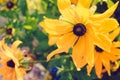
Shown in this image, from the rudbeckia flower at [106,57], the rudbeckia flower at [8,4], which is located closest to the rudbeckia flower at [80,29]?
the rudbeckia flower at [106,57]

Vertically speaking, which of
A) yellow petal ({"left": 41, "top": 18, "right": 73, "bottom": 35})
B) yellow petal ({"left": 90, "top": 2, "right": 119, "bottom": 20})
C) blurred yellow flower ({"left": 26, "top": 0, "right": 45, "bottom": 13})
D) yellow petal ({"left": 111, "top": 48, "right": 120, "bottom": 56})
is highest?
yellow petal ({"left": 90, "top": 2, "right": 119, "bottom": 20})

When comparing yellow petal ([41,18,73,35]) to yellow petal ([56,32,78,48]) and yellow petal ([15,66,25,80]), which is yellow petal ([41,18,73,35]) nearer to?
yellow petal ([56,32,78,48])

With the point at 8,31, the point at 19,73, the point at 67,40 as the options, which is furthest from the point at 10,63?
the point at 8,31

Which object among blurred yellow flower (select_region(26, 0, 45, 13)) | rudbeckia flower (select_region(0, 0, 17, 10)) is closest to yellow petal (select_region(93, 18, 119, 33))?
blurred yellow flower (select_region(26, 0, 45, 13))

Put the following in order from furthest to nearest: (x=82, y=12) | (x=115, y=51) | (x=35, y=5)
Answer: (x=35, y=5) → (x=115, y=51) → (x=82, y=12)

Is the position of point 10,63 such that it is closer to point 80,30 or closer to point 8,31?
point 80,30

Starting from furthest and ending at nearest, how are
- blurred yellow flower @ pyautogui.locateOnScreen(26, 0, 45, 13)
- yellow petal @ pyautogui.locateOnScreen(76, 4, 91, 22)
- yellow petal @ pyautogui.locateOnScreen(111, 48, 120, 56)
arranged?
blurred yellow flower @ pyautogui.locateOnScreen(26, 0, 45, 13)
yellow petal @ pyautogui.locateOnScreen(111, 48, 120, 56)
yellow petal @ pyautogui.locateOnScreen(76, 4, 91, 22)

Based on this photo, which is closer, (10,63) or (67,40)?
(67,40)
